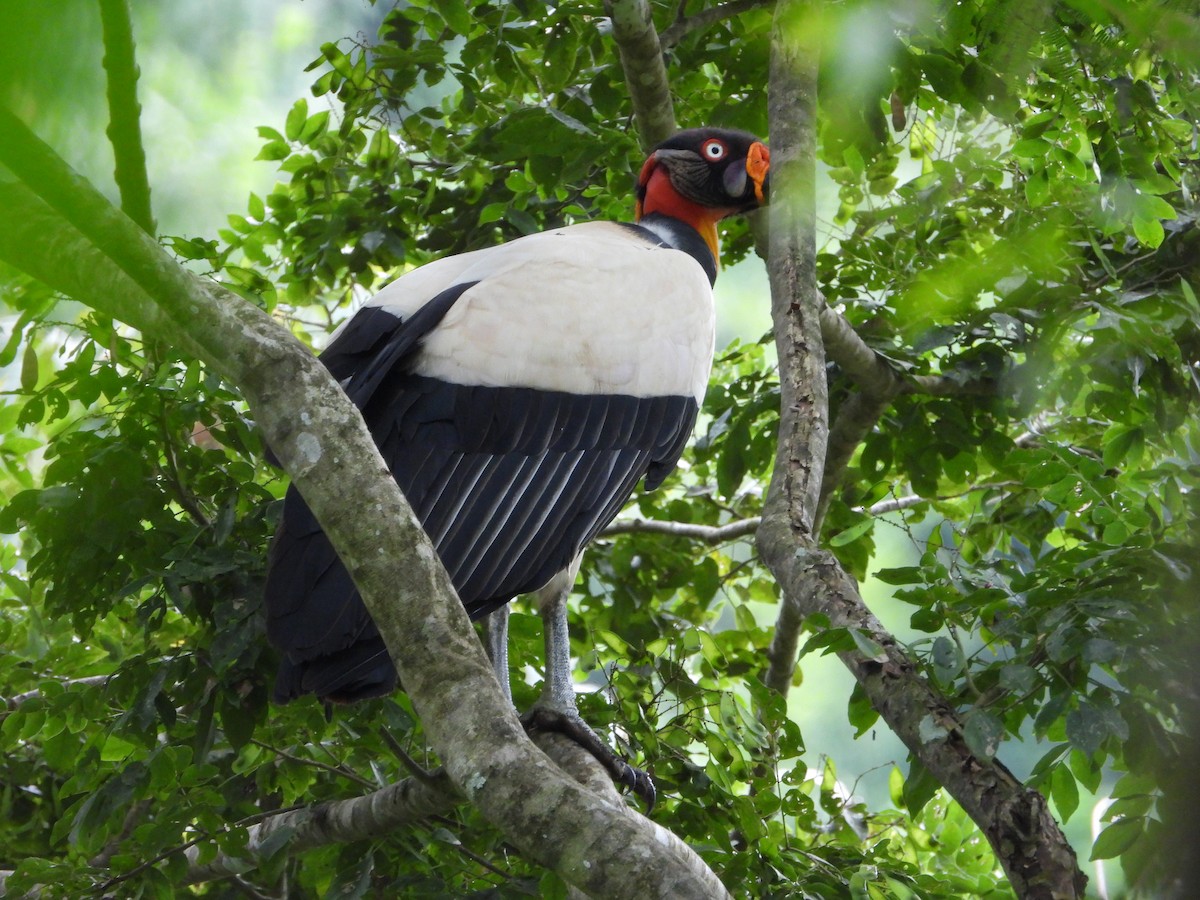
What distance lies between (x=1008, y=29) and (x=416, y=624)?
959mm

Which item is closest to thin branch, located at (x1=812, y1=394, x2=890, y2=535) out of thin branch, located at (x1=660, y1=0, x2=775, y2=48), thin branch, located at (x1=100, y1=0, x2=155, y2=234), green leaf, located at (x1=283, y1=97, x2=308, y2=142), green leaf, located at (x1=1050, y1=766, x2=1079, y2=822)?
thin branch, located at (x1=660, y1=0, x2=775, y2=48)

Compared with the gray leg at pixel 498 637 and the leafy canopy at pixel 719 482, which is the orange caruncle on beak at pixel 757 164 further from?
the gray leg at pixel 498 637

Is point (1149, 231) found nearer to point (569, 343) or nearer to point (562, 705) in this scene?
point (569, 343)

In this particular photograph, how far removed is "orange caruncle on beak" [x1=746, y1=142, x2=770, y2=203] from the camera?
3855 millimetres

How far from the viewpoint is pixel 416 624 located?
1.43 metres

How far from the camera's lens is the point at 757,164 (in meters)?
Answer: 3.86

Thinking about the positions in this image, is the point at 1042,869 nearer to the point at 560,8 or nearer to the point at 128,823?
the point at 560,8

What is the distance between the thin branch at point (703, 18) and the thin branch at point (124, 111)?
2.96 metres

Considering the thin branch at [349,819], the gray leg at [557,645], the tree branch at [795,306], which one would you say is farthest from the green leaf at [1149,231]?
the thin branch at [349,819]

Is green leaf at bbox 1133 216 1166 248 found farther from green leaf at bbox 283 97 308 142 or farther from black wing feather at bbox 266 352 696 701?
green leaf at bbox 283 97 308 142

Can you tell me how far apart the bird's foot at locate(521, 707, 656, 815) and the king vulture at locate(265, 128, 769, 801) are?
0.29 feet

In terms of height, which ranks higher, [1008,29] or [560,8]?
[560,8]

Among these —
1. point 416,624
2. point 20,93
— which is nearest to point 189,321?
point 416,624

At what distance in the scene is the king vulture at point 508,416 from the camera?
249 centimetres
